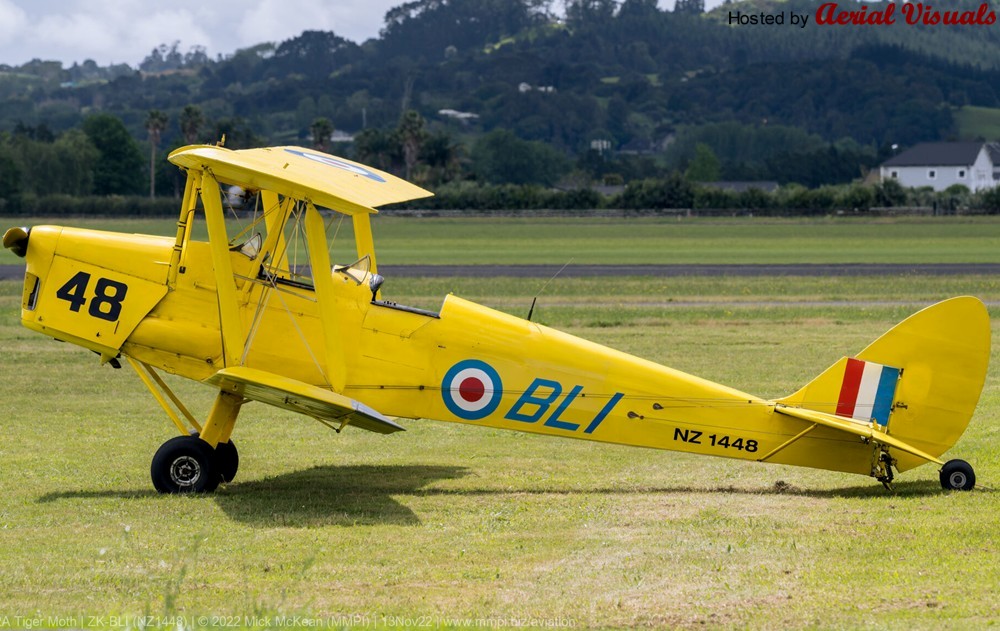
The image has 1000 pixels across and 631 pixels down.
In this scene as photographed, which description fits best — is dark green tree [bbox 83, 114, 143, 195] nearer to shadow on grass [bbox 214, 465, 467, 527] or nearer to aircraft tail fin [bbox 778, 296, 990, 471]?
shadow on grass [bbox 214, 465, 467, 527]

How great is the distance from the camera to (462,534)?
32.1ft

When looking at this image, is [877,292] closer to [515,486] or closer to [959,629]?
[515,486]

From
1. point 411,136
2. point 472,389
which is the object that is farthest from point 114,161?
point 472,389

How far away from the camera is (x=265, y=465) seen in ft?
42.4

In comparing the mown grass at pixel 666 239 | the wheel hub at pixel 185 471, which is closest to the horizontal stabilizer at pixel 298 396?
the wheel hub at pixel 185 471

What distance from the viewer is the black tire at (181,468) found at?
36.3 ft

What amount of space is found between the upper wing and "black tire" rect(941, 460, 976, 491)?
5.43m

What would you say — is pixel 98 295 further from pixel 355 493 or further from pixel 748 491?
pixel 748 491

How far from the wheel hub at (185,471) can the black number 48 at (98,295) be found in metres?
1.40

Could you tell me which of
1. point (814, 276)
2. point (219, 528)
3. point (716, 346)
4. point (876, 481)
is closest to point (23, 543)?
point (219, 528)

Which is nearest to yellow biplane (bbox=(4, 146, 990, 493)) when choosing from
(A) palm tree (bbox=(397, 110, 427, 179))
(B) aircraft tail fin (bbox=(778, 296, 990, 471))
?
(B) aircraft tail fin (bbox=(778, 296, 990, 471))

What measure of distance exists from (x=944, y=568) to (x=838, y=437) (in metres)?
2.66

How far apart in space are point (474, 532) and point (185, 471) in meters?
2.90

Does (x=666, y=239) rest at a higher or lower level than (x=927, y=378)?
lower
